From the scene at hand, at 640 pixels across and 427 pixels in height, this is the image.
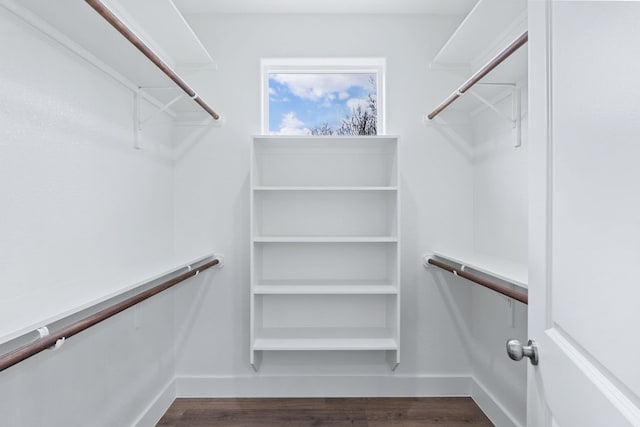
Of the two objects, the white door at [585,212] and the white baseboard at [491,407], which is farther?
the white baseboard at [491,407]

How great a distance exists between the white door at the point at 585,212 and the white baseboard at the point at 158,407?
180 centimetres

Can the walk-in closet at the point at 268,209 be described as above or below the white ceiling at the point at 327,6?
below

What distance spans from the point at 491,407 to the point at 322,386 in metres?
0.94

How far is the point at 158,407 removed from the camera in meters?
2.04

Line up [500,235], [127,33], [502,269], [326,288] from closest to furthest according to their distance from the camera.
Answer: [127,33] < [502,269] < [500,235] < [326,288]

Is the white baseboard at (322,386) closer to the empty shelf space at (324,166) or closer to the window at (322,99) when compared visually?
the empty shelf space at (324,166)

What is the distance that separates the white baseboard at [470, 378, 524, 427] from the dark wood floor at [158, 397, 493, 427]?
4cm

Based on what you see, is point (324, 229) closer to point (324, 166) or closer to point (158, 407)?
point (324, 166)

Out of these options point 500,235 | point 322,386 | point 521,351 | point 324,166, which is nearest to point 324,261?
point 324,166

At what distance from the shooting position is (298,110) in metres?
2.49

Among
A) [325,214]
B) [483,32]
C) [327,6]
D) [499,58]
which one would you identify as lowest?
[325,214]

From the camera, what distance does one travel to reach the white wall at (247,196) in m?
2.30

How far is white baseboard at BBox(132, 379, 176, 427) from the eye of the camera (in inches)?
74.0

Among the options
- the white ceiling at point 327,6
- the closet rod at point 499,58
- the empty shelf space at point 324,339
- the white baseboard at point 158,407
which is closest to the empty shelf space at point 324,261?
the empty shelf space at point 324,339
